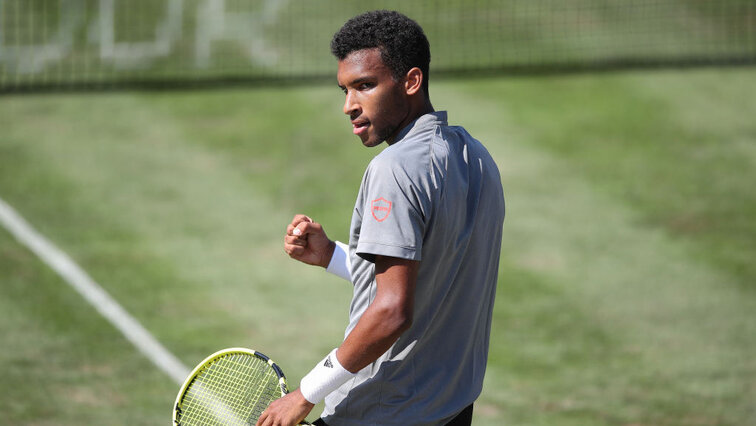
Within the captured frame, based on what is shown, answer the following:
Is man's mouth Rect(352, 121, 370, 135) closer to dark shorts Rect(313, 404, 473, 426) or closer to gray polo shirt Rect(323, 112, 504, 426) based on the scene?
gray polo shirt Rect(323, 112, 504, 426)

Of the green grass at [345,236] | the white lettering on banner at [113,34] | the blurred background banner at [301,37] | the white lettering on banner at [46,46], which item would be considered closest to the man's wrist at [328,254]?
the green grass at [345,236]

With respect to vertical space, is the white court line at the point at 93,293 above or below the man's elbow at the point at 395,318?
below

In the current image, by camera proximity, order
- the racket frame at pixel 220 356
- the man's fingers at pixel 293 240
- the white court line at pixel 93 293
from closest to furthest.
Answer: the racket frame at pixel 220 356
the man's fingers at pixel 293 240
the white court line at pixel 93 293

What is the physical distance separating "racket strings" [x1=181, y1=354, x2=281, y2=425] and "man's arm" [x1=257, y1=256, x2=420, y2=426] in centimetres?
80

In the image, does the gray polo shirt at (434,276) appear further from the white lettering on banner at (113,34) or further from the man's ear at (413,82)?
the white lettering on banner at (113,34)

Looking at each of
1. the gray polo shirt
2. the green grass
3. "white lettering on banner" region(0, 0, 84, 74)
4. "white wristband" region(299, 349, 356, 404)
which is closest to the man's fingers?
the gray polo shirt

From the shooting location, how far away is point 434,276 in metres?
3.62

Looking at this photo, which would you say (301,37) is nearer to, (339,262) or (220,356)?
(339,262)

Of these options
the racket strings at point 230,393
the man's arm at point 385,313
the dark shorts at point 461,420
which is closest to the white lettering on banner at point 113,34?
the racket strings at point 230,393

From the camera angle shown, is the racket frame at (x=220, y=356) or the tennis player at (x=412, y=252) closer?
the tennis player at (x=412, y=252)

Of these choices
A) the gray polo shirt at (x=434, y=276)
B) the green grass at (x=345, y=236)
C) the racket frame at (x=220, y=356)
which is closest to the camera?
the gray polo shirt at (x=434, y=276)

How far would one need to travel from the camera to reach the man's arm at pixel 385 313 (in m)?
3.41

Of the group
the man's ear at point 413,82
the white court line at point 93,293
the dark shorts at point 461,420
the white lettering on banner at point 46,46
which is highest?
the man's ear at point 413,82

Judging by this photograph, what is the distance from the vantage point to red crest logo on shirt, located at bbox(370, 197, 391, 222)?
3441 millimetres
